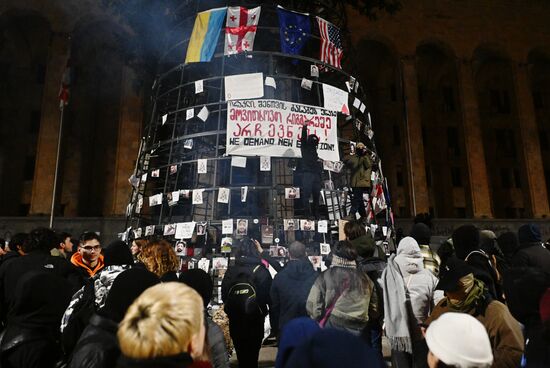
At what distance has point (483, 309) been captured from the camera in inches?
147

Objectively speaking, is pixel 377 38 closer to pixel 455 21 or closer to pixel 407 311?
pixel 455 21

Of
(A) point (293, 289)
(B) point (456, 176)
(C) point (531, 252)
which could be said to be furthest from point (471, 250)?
(B) point (456, 176)

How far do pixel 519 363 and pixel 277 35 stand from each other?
1007 centimetres

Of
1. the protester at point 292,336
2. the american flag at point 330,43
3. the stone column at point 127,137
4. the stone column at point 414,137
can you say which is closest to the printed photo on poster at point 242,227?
the american flag at point 330,43

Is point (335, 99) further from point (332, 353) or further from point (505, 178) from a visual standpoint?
point (505, 178)

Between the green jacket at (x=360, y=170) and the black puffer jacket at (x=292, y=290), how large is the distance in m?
4.11

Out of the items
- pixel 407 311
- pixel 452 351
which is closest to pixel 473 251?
pixel 407 311

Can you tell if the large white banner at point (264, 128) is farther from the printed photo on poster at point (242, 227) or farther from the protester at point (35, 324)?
the protester at point (35, 324)

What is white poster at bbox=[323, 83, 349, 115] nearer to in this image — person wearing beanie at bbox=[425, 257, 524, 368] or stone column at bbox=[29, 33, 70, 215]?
person wearing beanie at bbox=[425, 257, 524, 368]

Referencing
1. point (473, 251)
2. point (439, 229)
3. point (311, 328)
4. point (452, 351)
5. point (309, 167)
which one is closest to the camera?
point (452, 351)

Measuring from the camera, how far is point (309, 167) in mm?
8453

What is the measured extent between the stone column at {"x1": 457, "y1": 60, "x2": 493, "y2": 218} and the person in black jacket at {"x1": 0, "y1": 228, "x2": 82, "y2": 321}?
29218 mm

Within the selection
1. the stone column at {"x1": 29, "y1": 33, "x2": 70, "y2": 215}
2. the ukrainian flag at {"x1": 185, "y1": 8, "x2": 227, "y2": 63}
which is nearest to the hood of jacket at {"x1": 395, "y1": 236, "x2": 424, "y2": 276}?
the ukrainian flag at {"x1": 185, "y1": 8, "x2": 227, "y2": 63}

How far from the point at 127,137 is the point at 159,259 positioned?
2297cm
